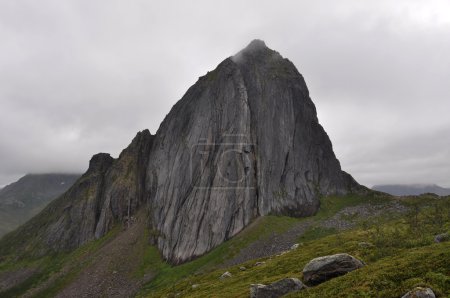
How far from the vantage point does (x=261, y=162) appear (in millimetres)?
136625

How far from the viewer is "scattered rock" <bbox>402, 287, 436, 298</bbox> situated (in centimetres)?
2578

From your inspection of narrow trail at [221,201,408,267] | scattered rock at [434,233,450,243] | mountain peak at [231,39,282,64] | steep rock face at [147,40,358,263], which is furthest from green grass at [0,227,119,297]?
scattered rock at [434,233,450,243]

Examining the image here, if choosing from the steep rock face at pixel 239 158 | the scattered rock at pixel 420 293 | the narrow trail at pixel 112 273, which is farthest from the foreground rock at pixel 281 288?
the steep rock face at pixel 239 158

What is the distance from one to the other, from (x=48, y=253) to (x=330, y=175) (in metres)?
147

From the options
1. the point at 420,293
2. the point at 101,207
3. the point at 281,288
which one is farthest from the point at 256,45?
the point at 420,293

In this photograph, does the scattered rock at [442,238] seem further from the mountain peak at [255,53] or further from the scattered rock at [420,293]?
the mountain peak at [255,53]

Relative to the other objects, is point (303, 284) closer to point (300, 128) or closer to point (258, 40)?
point (300, 128)

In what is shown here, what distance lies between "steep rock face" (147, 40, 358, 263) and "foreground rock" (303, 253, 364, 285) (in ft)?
270

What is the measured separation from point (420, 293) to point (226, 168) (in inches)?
4283

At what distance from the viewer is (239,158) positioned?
135375 millimetres

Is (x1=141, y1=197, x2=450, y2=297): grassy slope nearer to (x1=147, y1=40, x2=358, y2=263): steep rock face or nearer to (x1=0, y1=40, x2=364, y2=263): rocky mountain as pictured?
(x1=147, y1=40, x2=358, y2=263): steep rock face

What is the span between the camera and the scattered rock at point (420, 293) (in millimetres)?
25781

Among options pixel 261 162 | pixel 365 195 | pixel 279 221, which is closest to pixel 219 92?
pixel 261 162

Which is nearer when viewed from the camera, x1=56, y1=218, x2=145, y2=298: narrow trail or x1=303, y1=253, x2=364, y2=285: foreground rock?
x1=303, y1=253, x2=364, y2=285: foreground rock
